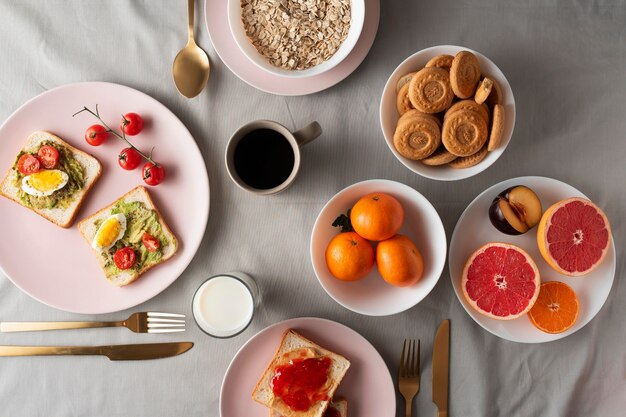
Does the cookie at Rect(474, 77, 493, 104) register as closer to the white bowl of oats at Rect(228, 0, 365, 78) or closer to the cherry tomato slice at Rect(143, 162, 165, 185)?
the white bowl of oats at Rect(228, 0, 365, 78)

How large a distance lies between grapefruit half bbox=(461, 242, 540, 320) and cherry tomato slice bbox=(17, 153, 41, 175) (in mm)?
1108

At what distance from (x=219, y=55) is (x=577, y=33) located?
93 cm

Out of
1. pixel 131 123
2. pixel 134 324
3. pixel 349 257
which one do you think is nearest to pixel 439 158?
pixel 349 257

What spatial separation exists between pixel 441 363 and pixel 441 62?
75 centimetres

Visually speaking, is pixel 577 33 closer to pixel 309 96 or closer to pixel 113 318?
pixel 309 96

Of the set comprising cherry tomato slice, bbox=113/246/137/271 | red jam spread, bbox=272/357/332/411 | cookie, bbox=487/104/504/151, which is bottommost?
red jam spread, bbox=272/357/332/411

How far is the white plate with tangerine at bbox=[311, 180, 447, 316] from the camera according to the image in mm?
1205

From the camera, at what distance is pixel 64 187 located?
50.5 inches

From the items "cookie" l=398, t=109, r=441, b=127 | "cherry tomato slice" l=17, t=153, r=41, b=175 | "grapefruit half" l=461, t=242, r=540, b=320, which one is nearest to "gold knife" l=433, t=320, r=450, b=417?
"grapefruit half" l=461, t=242, r=540, b=320

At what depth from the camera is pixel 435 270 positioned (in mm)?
1202

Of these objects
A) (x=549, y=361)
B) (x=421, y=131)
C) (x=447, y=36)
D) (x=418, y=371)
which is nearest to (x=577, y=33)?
(x=447, y=36)

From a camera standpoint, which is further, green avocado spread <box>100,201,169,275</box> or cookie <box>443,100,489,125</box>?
green avocado spread <box>100,201,169,275</box>

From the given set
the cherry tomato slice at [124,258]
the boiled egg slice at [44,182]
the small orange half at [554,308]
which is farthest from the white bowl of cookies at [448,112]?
the boiled egg slice at [44,182]

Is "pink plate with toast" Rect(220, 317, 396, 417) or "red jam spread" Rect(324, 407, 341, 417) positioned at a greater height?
"pink plate with toast" Rect(220, 317, 396, 417)
